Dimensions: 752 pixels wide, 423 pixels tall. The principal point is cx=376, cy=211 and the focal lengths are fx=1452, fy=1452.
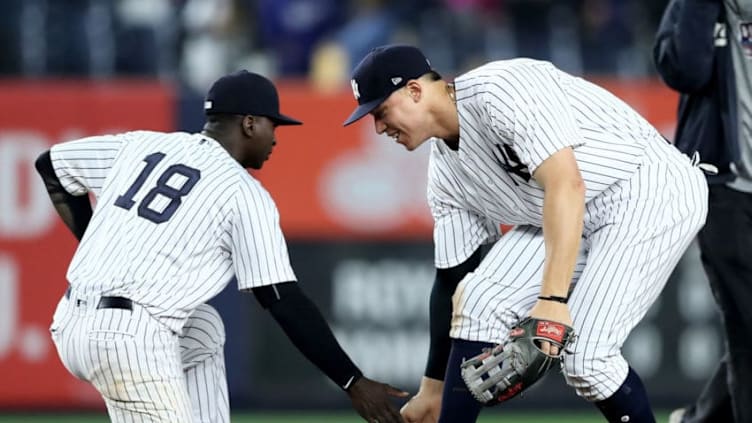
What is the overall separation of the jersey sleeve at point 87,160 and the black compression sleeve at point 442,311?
131cm

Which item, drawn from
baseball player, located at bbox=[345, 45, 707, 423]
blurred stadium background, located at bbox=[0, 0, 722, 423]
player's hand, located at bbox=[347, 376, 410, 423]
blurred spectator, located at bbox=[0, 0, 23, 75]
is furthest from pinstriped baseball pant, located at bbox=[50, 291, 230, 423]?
blurred spectator, located at bbox=[0, 0, 23, 75]

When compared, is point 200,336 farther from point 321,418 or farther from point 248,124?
point 321,418

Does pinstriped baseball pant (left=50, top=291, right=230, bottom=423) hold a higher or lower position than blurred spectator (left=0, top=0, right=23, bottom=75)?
lower

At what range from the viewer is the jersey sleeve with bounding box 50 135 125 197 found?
17.5 ft

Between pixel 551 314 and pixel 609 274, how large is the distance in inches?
18.5

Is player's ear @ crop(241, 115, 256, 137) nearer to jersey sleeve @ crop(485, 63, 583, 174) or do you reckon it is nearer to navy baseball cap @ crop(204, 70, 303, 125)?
navy baseball cap @ crop(204, 70, 303, 125)

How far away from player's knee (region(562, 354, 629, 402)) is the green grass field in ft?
10.7

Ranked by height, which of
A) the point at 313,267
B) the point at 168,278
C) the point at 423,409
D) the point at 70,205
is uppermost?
the point at 70,205

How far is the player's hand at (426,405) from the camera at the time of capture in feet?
18.1

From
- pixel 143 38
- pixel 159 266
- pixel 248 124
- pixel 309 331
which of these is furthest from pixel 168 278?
pixel 143 38

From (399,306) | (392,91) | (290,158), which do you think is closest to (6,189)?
(290,158)

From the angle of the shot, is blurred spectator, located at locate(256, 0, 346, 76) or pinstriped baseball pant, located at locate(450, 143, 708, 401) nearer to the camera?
pinstriped baseball pant, located at locate(450, 143, 708, 401)

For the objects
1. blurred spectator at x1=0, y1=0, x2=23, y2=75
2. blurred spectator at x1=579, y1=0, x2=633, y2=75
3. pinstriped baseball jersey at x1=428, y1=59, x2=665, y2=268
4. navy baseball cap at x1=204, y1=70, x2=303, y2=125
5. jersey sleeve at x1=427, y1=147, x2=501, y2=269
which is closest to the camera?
pinstriped baseball jersey at x1=428, y1=59, x2=665, y2=268

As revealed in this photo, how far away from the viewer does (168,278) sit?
4965 millimetres
